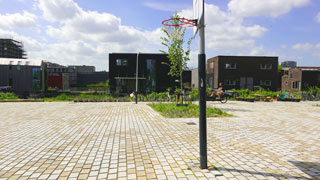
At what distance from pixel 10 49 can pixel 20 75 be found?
78402 millimetres

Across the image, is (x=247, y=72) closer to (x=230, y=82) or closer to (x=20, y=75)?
(x=230, y=82)

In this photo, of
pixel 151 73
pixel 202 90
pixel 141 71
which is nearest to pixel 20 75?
pixel 141 71

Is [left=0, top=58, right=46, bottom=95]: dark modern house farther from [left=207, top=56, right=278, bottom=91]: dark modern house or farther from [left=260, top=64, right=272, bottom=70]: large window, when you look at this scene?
[left=260, top=64, right=272, bottom=70]: large window

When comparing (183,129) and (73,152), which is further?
(183,129)

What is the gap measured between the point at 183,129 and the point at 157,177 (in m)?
3.73

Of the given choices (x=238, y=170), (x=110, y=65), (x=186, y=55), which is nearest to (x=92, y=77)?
(x=110, y=65)

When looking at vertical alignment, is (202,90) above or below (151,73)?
below

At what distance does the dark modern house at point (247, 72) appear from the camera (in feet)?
123

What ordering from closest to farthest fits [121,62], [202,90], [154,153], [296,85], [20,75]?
[202,90] < [154,153] < [20,75] < [121,62] < [296,85]

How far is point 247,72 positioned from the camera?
37.8 metres

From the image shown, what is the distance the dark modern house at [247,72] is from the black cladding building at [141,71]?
7397 millimetres

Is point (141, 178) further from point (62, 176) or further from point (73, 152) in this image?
point (73, 152)

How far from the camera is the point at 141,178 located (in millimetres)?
3285

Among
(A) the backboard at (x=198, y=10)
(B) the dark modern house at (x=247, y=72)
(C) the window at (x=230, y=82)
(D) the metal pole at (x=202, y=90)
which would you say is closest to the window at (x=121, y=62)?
(B) the dark modern house at (x=247, y=72)
